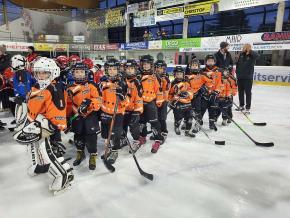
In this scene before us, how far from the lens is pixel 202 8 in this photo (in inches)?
575

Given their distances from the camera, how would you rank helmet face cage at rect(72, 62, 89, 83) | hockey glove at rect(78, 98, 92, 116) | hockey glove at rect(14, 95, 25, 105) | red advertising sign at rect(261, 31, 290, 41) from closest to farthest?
hockey glove at rect(78, 98, 92, 116)
helmet face cage at rect(72, 62, 89, 83)
hockey glove at rect(14, 95, 25, 105)
red advertising sign at rect(261, 31, 290, 41)

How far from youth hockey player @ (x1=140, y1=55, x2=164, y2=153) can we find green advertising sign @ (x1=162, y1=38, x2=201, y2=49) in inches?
477

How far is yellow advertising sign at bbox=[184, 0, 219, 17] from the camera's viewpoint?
46.2 ft

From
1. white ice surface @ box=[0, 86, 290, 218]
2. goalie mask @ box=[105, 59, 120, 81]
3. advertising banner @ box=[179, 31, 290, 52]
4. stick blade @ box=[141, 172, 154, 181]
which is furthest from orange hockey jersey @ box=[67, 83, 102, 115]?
advertising banner @ box=[179, 31, 290, 52]

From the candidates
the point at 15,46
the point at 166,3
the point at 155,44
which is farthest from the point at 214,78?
the point at 15,46

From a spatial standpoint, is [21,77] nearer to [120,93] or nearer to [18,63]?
[18,63]

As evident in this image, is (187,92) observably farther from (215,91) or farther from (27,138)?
(27,138)

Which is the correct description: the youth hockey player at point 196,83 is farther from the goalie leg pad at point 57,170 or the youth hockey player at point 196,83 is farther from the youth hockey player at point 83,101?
the goalie leg pad at point 57,170

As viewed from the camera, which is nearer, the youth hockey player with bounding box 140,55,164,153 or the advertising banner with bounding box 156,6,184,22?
the youth hockey player with bounding box 140,55,164,153

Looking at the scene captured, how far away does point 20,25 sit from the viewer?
23594 mm

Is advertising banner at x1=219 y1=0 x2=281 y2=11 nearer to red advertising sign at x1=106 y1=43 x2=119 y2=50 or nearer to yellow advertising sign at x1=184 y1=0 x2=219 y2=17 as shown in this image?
yellow advertising sign at x1=184 y1=0 x2=219 y2=17

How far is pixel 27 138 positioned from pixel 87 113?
0.74 m

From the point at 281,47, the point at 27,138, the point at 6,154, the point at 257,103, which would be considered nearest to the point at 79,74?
the point at 27,138

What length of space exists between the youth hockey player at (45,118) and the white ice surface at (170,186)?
12.0 inches
